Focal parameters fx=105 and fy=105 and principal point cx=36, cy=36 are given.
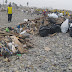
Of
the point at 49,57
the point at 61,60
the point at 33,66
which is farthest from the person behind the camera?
the point at 49,57

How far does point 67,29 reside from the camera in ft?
22.6

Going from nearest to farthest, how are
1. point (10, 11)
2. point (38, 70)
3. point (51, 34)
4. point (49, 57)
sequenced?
point (38, 70), point (49, 57), point (51, 34), point (10, 11)

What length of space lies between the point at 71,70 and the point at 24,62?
1.49m

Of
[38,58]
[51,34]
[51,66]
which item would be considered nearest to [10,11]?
[51,34]

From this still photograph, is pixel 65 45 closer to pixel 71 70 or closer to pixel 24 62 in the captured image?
pixel 71 70

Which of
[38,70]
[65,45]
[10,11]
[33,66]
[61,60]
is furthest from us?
[10,11]

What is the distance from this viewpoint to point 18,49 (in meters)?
4.19

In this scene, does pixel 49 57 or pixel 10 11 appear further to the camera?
pixel 10 11

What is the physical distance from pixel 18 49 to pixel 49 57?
1.26 m

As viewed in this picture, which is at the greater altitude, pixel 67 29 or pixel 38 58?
pixel 67 29

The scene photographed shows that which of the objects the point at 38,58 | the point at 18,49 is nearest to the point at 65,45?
the point at 38,58

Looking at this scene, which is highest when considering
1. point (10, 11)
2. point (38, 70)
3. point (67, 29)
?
point (10, 11)

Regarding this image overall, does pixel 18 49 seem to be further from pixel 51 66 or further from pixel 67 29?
pixel 67 29

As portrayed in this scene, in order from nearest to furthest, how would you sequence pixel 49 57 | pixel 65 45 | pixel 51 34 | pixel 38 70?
pixel 38 70 < pixel 49 57 < pixel 65 45 < pixel 51 34
